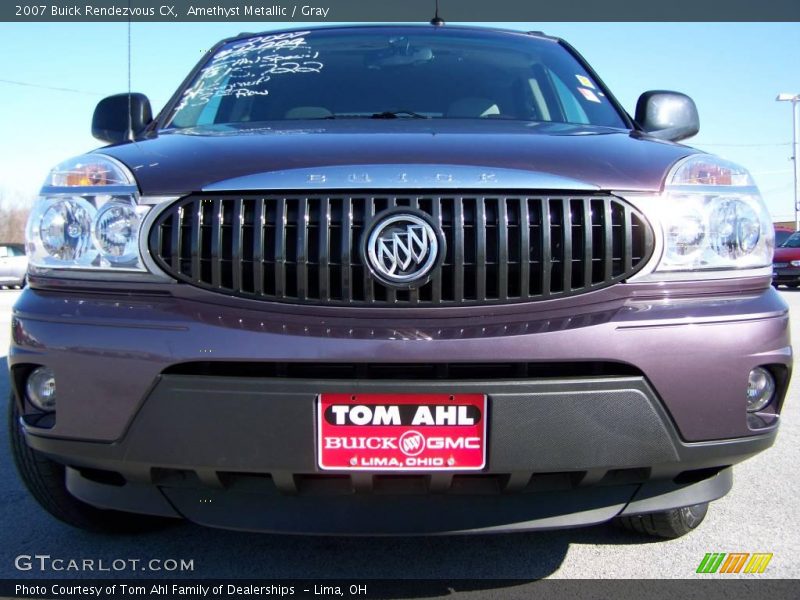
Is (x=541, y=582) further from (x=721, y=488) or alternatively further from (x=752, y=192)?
(x=752, y=192)

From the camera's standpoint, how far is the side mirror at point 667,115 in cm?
285

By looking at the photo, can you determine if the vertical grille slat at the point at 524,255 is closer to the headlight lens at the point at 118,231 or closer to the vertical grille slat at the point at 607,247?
the vertical grille slat at the point at 607,247

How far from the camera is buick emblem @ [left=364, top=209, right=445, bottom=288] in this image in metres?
1.81

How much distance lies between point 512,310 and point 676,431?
50cm

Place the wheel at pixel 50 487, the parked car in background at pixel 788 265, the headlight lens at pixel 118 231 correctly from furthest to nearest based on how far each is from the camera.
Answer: the parked car in background at pixel 788 265 < the wheel at pixel 50 487 < the headlight lens at pixel 118 231

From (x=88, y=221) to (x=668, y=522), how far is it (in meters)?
2.05

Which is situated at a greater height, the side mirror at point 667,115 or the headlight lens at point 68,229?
the side mirror at point 667,115

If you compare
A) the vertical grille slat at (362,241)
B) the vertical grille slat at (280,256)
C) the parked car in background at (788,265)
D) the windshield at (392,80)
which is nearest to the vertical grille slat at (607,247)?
the vertical grille slat at (362,241)

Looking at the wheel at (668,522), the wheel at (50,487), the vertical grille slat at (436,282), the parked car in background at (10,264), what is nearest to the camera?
the vertical grille slat at (436,282)

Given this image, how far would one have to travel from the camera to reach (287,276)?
187 cm

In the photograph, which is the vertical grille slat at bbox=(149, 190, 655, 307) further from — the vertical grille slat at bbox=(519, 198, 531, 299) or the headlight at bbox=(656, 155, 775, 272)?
the headlight at bbox=(656, 155, 775, 272)

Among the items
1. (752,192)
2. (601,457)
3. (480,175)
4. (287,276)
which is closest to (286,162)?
(287,276)

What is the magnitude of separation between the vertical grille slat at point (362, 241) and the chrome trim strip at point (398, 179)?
0.02 metres

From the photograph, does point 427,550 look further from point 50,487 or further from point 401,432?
point 50,487
